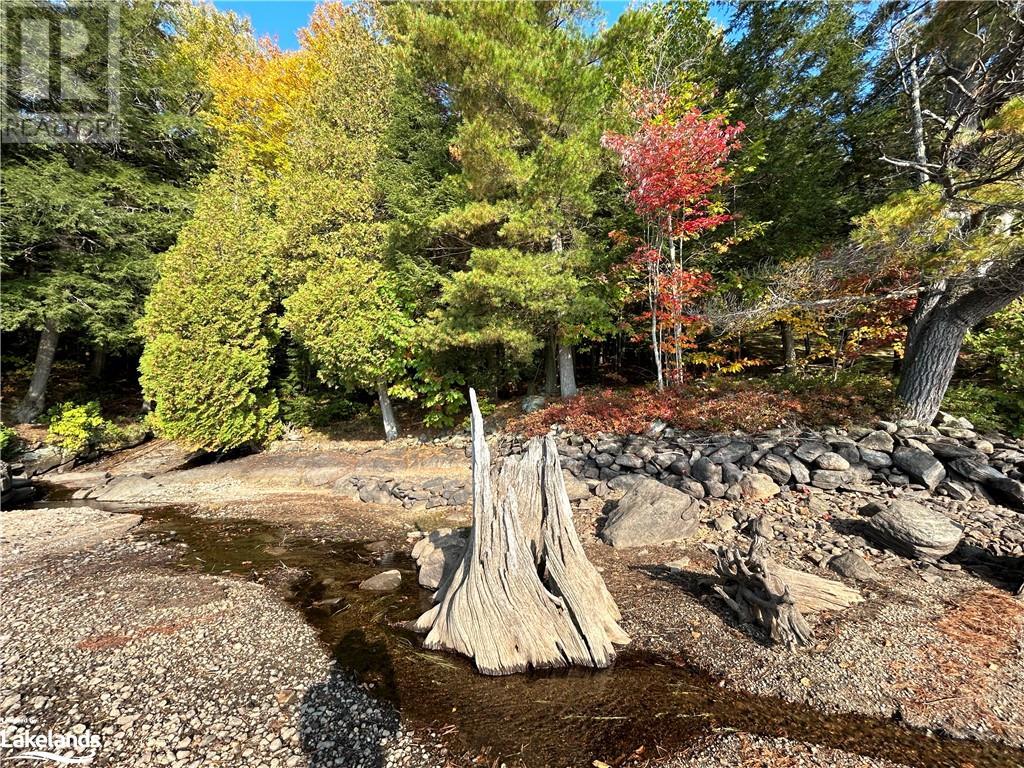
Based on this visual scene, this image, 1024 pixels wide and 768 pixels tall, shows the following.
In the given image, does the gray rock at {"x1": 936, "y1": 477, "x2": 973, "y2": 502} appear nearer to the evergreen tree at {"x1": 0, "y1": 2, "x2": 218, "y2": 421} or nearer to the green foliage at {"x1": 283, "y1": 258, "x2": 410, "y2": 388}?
the green foliage at {"x1": 283, "y1": 258, "x2": 410, "y2": 388}

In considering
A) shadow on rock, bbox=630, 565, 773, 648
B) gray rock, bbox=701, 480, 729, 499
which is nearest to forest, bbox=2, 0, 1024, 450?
gray rock, bbox=701, 480, 729, 499

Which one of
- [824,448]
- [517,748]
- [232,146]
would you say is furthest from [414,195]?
[517,748]

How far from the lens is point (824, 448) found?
6.70 m

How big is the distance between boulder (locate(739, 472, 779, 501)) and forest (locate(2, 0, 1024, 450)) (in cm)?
196

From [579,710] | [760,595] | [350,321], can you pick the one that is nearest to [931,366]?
[760,595]

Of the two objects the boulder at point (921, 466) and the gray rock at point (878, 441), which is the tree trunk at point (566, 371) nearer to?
the gray rock at point (878, 441)

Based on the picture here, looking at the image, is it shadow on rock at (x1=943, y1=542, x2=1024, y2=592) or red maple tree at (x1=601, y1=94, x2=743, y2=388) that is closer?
shadow on rock at (x1=943, y1=542, x2=1024, y2=592)

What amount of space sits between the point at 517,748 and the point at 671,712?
3.89 ft

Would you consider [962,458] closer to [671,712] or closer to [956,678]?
[956,678]

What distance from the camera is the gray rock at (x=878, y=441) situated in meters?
6.54

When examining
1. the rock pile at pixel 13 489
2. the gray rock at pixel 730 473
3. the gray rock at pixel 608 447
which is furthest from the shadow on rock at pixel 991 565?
the rock pile at pixel 13 489

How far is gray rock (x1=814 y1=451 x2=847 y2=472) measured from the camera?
6410mm

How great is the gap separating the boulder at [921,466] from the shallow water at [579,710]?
4.50 metres

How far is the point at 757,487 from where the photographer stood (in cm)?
633
